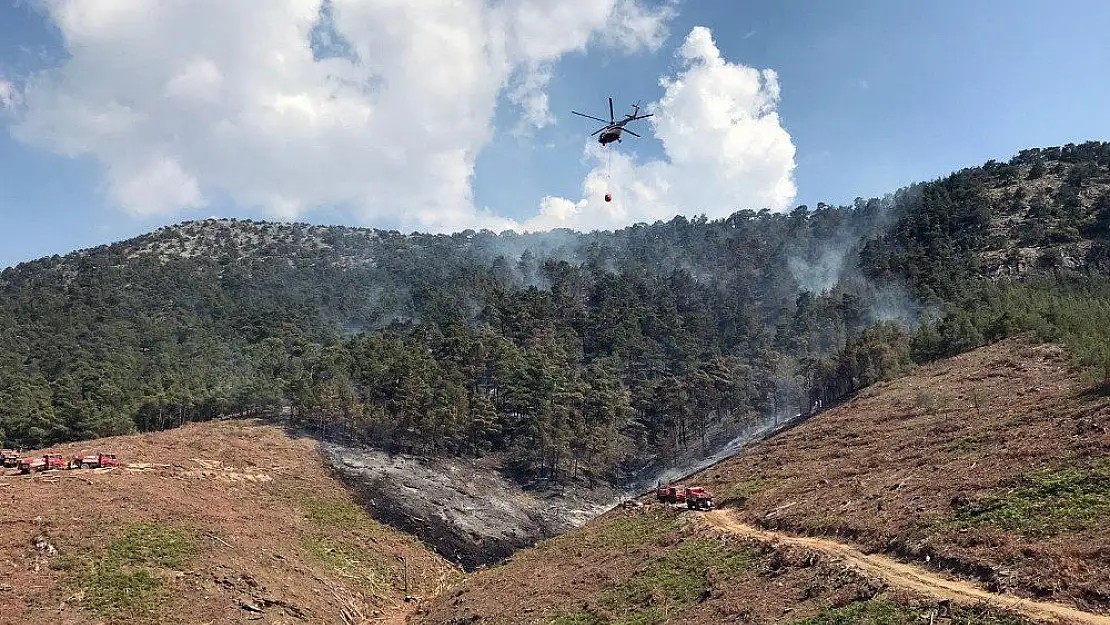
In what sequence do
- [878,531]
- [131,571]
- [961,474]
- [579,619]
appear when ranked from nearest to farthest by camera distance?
1. [878,531]
2. [579,619]
3. [961,474]
4. [131,571]

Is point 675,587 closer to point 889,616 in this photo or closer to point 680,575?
point 680,575

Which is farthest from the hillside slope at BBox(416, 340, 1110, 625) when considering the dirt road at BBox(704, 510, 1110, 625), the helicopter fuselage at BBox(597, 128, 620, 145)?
the helicopter fuselage at BBox(597, 128, 620, 145)

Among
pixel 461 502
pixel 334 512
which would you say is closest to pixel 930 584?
pixel 334 512

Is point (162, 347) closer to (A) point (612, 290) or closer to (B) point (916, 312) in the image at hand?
(A) point (612, 290)

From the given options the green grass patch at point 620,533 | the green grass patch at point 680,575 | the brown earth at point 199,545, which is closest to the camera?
the green grass patch at point 680,575

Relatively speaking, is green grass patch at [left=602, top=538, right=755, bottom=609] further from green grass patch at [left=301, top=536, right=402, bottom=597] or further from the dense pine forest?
the dense pine forest

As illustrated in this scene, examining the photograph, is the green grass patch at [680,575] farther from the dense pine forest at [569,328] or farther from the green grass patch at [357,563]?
the dense pine forest at [569,328]

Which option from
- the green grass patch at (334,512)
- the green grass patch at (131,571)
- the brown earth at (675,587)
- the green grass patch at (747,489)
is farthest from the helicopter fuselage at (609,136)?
the green grass patch at (334,512)
